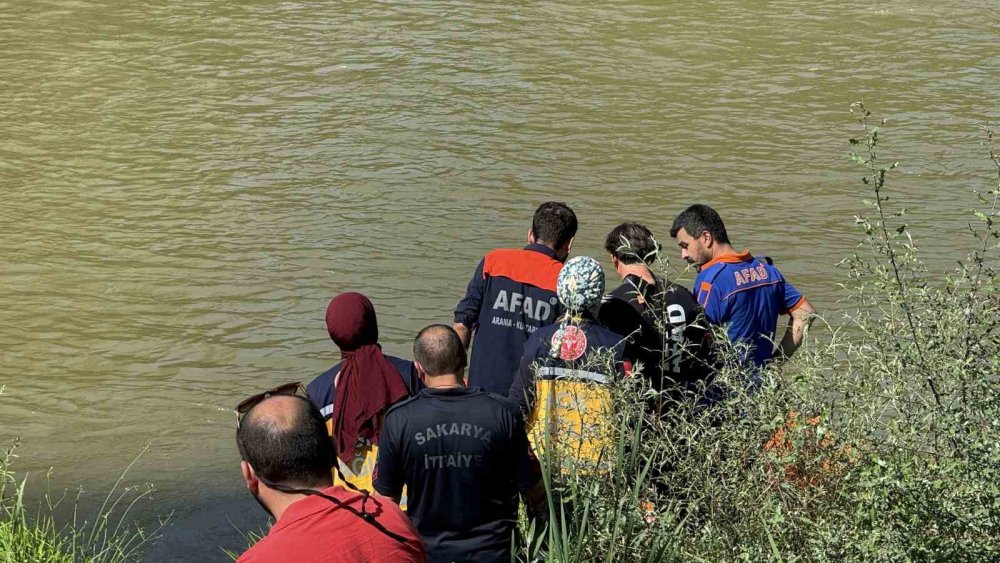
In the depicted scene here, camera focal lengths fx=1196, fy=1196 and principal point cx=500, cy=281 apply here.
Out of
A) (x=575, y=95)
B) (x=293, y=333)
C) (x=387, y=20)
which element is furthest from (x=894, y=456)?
(x=387, y=20)

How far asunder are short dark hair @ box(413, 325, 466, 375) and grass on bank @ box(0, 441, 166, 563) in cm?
179

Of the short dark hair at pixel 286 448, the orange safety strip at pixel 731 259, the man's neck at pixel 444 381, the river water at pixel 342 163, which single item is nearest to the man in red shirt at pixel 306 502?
the short dark hair at pixel 286 448

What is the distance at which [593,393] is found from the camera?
15.8 ft

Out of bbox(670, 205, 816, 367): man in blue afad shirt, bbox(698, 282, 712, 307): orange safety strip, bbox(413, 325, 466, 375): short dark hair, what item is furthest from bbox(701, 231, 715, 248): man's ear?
bbox(413, 325, 466, 375): short dark hair

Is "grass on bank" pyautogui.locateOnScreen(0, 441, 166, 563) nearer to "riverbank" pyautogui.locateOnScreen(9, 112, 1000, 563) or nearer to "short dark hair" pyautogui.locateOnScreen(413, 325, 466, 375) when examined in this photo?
"short dark hair" pyautogui.locateOnScreen(413, 325, 466, 375)

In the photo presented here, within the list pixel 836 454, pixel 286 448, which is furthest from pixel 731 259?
pixel 286 448

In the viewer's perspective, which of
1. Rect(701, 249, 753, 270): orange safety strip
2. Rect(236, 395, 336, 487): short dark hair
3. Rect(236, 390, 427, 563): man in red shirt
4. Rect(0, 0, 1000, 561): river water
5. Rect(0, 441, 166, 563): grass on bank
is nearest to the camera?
Rect(236, 390, 427, 563): man in red shirt

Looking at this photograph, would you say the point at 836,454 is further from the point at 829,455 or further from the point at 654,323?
the point at 654,323

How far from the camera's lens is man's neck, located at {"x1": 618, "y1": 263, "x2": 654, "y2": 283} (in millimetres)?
5473

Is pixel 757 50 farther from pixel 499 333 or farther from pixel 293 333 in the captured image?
pixel 499 333

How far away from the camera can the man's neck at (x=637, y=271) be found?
547cm

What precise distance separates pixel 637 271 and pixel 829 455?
151cm

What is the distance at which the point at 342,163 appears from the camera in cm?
1342

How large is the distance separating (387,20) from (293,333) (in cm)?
1047
